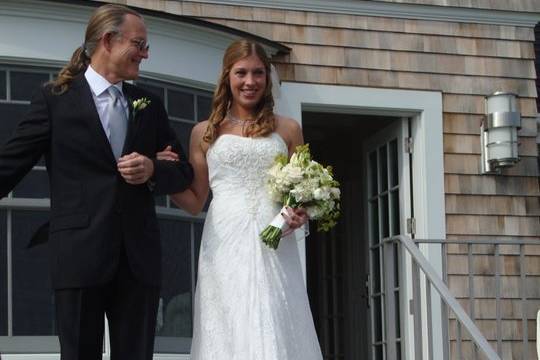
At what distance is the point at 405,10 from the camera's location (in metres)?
8.16

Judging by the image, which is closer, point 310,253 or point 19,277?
point 19,277

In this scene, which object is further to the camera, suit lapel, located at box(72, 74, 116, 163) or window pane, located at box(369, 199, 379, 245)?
window pane, located at box(369, 199, 379, 245)

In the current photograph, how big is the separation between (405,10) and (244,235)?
389 centimetres

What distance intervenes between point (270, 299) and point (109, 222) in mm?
1070

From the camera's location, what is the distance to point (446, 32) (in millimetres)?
8242

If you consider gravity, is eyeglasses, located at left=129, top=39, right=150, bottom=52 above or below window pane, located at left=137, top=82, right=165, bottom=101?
below

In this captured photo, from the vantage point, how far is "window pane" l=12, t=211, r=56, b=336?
6008mm

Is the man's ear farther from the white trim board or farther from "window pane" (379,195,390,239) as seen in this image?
"window pane" (379,195,390,239)

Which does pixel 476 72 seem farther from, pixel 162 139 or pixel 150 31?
pixel 162 139

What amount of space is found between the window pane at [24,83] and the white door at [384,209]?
2.72 meters

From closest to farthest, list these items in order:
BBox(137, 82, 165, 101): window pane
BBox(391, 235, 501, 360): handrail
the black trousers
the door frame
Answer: the black trousers → BBox(391, 235, 501, 360): handrail → BBox(137, 82, 165, 101): window pane → the door frame

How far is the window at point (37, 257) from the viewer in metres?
6.01

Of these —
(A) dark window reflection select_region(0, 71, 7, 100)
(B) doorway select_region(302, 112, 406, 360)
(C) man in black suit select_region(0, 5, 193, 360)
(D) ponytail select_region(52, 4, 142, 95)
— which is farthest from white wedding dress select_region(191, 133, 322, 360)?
(B) doorway select_region(302, 112, 406, 360)

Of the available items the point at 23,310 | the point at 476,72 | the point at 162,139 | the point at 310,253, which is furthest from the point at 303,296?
the point at 310,253
